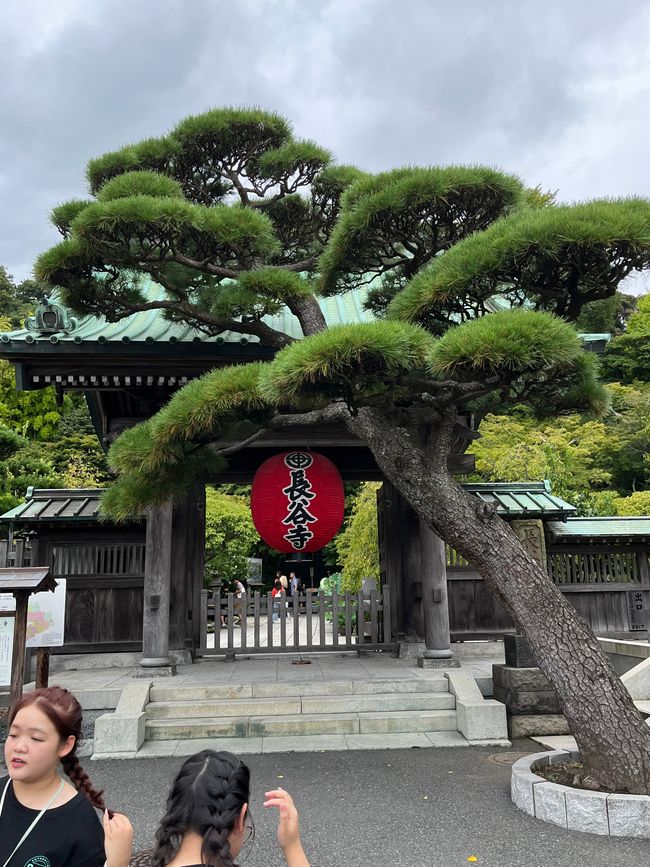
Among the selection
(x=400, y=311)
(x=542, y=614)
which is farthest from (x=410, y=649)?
(x=400, y=311)

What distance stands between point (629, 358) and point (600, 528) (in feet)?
61.5

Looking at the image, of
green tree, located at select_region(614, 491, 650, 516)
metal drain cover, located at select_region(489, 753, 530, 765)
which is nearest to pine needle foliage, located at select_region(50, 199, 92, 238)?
metal drain cover, located at select_region(489, 753, 530, 765)

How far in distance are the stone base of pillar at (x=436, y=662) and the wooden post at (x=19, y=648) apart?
201 inches

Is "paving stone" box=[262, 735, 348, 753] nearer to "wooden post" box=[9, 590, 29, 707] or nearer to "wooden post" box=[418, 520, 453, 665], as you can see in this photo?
"wooden post" box=[418, 520, 453, 665]

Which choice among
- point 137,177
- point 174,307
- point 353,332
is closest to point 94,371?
point 174,307

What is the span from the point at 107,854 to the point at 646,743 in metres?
4.05

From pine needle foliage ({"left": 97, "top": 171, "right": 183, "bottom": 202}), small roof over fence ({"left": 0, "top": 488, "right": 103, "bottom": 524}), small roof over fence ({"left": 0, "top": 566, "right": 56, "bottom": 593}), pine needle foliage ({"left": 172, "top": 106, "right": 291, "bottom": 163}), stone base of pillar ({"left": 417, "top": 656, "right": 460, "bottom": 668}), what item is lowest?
stone base of pillar ({"left": 417, "top": 656, "right": 460, "bottom": 668})

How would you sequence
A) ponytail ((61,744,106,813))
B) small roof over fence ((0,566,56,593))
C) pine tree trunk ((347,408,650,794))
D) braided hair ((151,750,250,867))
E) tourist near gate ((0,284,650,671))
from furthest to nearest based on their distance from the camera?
tourist near gate ((0,284,650,671))
small roof over fence ((0,566,56,593))
pine tree trunk ((347,408,650,794))
ponytail ((61,744,106,813))
braided hair ((151,750,250,867))

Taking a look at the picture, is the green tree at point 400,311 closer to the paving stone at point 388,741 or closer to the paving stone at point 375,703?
the paving stone at point 388,741

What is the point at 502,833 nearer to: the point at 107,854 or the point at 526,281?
the point at 107,854

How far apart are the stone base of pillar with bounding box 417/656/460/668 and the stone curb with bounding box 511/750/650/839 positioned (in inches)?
159

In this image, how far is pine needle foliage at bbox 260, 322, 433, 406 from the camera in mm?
4633

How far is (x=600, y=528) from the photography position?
11.1 m

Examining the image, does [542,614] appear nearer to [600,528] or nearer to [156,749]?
[156,749]
